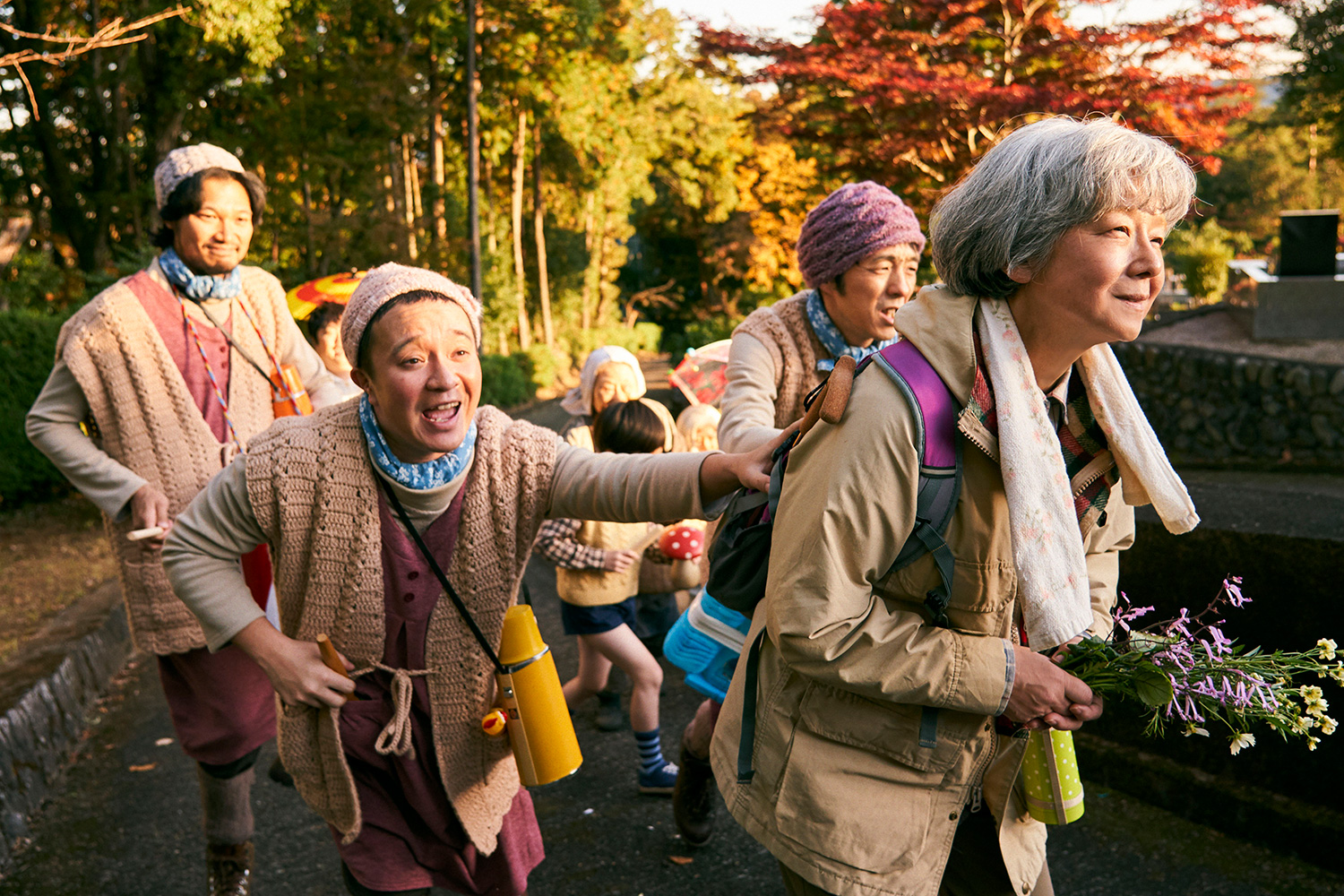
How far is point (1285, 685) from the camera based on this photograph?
1887mm

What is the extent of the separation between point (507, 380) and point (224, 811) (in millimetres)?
20634

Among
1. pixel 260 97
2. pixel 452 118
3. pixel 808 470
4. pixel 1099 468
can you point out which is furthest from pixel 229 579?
pixel 452 118

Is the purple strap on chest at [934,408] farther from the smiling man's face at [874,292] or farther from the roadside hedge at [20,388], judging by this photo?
the roadside hedge at [20,388]

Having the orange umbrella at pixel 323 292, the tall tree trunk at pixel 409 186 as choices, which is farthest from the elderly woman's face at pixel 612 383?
the tall tree trunk at pixel 409 186

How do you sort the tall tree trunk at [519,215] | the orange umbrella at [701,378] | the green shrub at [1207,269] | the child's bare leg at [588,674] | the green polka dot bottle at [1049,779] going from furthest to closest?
the green shrub at [1207,269] → the tall tree trunk at [519,215] → the orange umbrella at [701,378] → the child's bare leg at [588,674] → the green polka dot bottle at [1049,779]

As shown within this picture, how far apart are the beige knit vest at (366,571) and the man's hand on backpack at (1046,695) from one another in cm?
117

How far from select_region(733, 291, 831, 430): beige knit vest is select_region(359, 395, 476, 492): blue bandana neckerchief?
48.7 inches

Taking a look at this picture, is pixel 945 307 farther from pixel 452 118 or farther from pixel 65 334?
pixel 452 118

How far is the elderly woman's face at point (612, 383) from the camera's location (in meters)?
5.57

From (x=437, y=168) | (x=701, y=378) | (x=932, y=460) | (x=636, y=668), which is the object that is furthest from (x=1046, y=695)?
(x=437, y=168)

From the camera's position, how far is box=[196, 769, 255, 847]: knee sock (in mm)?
3428

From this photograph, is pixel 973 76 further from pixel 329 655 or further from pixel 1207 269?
pixel 1207 269

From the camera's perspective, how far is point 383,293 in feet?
7.45

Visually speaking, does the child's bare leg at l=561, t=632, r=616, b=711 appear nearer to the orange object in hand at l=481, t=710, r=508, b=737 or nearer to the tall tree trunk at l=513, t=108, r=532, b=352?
the orange object in hand at l=481, t=710, r=508, b=737
